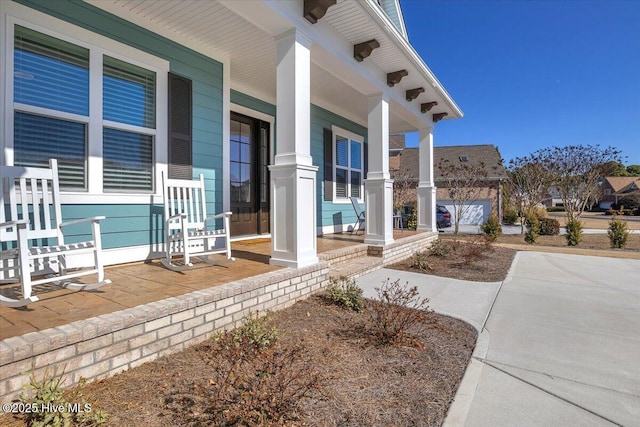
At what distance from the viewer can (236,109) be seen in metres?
5.54

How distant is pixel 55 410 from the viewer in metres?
1.43

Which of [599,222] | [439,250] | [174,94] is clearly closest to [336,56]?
[174,94]

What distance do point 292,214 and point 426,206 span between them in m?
5.58

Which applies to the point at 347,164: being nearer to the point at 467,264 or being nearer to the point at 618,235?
the point at 467,264

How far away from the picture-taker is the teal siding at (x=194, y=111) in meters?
3.30

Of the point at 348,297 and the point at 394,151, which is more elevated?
the point at 394,151

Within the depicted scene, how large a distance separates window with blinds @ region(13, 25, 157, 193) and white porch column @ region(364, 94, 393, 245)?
331 cm

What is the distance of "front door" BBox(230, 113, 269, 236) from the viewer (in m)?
5.63

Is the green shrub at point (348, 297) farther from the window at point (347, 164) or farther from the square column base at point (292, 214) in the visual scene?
the window at point (347, 164)

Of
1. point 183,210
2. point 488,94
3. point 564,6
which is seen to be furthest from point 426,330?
point 488,94

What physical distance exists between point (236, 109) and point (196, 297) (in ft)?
12.9

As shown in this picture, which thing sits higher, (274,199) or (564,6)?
(564,6)

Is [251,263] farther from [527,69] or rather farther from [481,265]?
[527,69]

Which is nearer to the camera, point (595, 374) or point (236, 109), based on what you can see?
point (595, 374)
